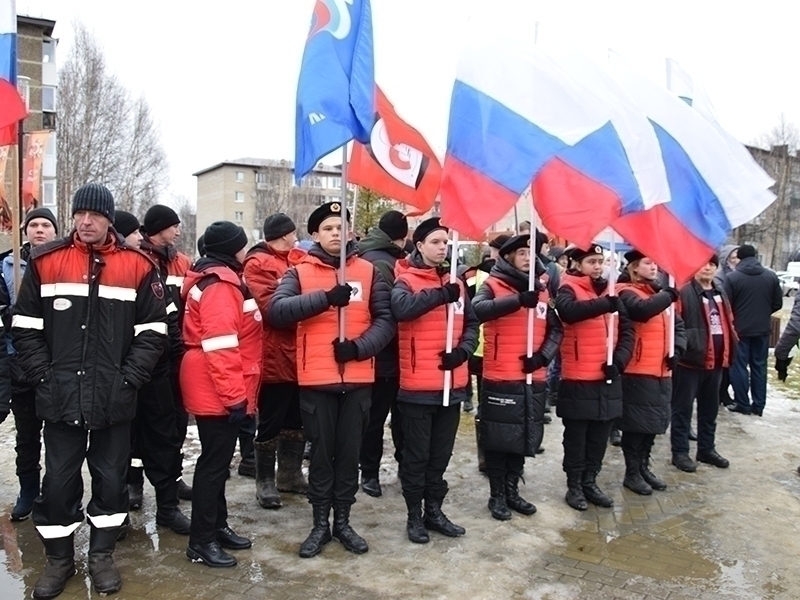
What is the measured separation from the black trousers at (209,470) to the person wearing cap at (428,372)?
121 cm

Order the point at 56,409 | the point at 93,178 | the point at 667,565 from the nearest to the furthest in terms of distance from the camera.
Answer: the point at 56,409 < the point at 667,565 < the point at 93,178

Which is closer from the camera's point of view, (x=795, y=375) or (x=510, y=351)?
(x=510, y=351)

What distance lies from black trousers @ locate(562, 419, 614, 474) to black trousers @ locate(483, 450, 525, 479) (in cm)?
52

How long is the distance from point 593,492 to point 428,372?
199 cm

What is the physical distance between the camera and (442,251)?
16.5ft

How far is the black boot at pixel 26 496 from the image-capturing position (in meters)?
5.19

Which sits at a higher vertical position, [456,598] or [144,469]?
[144,469]

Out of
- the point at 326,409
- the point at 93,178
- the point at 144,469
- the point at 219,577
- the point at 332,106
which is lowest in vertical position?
the point at 219,577

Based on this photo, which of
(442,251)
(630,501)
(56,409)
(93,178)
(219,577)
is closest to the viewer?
(56,409)

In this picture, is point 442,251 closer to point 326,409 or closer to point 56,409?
point 326,409

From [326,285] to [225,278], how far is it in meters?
0.69

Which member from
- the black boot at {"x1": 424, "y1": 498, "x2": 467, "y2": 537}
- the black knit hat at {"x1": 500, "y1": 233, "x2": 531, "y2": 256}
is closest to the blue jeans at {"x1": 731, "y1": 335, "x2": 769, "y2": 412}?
the black knit hat at {"x1": 500, "y1": 233, "x2": 531, "y2": 256}

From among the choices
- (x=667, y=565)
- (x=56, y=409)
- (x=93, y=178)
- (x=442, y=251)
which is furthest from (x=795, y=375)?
(x=93, y=178)

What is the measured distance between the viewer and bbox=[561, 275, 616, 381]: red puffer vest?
569 centimetres
